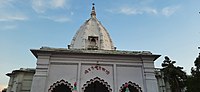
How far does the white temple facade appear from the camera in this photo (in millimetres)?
12477

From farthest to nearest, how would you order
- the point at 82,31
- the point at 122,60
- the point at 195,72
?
the point at 82,31, the point at 122,60, the point at 195,72

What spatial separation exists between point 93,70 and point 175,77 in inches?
256

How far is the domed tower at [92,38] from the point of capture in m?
18.4

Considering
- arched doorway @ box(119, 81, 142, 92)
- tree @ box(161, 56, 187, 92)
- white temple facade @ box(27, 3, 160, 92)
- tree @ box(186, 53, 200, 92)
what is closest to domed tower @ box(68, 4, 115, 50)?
white temple facade @ box(27, 3, 160, 92)

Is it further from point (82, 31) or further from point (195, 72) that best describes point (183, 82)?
point (82, 31)

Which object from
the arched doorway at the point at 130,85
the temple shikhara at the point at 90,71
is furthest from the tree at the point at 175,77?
the arched doorway at the point at 130,85

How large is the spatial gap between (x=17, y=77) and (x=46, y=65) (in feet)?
11.3

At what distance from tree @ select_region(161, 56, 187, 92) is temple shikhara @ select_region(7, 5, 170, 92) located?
4.65ft

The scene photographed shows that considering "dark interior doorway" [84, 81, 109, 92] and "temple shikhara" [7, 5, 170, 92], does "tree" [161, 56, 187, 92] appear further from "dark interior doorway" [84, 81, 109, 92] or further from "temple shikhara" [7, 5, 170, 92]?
"dark interior doorway" [84, 81, 109, 92]

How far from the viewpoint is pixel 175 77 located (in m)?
14.1

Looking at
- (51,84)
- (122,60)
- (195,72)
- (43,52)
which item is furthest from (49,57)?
(195,72)

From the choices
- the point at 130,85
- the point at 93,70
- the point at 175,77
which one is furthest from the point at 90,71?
the point at 175,77

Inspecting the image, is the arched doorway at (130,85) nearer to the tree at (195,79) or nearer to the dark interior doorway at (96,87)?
the dark interior doorway at (96,87)

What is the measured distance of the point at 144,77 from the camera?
43.7 feet
